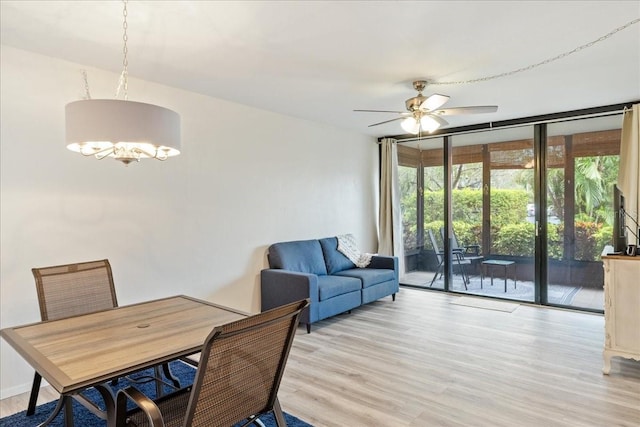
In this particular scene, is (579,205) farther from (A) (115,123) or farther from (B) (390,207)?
(A) (115,123)

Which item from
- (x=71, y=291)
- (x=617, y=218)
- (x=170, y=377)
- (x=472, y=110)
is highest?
(x=472, y=110)

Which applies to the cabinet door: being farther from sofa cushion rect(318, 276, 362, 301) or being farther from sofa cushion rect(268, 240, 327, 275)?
sofa cushion rect(268, 240, 327, 275)

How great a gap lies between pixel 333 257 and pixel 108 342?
11.7 ft

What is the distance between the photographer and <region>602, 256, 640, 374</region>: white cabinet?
9.87 ft

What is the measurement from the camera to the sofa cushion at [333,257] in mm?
5102

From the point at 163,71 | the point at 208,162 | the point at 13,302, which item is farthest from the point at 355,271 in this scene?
the point at 13,302

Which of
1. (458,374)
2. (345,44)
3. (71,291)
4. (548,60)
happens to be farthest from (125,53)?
(458,374)

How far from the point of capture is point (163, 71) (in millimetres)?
3273

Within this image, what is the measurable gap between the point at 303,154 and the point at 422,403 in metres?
3.37

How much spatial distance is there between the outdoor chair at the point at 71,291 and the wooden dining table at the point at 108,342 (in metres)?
0.25

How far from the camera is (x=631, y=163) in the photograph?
4195mm

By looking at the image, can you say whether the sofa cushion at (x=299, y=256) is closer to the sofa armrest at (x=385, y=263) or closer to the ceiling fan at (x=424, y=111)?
the sofa armrest at (x=385, y=263)

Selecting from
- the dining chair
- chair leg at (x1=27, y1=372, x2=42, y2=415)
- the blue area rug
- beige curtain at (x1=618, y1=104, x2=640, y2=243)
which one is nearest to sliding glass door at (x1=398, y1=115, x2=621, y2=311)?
beige curtain at (x1=618, y1=104, x2=640, y2=243)

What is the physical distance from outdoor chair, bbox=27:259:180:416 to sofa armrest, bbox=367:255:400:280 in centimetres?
341
